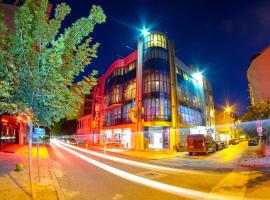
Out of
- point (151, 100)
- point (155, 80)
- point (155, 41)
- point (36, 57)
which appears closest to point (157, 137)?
point (151, 100)

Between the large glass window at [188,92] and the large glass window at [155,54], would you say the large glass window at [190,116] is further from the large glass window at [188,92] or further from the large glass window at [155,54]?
the large glass window at [155,54]

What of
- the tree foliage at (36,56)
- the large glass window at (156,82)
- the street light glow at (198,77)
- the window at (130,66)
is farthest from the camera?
the street light glow at (198,77)

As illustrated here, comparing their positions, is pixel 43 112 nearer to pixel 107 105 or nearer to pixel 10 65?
pixel 10 65

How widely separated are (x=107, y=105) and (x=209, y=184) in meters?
38.4

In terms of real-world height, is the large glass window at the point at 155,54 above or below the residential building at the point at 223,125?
above

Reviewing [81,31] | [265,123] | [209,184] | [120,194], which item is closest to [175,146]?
[265,123]

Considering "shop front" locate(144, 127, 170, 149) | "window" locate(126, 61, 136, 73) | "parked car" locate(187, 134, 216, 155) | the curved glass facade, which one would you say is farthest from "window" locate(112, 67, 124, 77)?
"parked car" locate(187, 134, 216, 155)

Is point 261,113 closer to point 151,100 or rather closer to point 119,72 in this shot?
point 151,100

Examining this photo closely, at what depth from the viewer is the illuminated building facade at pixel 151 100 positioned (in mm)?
35656

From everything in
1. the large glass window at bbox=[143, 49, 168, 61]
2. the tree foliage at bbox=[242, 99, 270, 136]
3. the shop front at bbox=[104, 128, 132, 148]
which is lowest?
the shop front at bbox=[104, 128, 132, 148]

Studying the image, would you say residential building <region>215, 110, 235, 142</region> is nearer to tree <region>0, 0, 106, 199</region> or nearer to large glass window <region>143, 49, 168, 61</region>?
large glass window <region>143, 49, 168, 61</region>

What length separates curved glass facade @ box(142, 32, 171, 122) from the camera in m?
35.5

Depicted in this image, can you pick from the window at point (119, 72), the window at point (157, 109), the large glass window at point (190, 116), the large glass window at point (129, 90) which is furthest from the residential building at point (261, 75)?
the window at point (119, 72)

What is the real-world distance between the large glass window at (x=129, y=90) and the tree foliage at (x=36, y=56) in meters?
31.8
